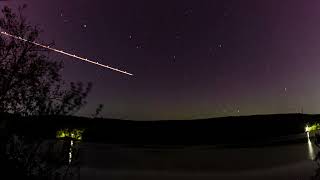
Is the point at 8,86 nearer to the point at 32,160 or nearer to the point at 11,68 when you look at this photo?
the point at 11,68

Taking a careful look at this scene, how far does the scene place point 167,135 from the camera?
463 ft

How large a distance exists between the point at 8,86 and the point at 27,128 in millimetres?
1470

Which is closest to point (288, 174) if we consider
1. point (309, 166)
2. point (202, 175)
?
point (309, 166)

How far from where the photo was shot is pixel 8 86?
37.4 feet

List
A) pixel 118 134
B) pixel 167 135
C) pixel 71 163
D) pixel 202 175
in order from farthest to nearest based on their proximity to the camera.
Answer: pixel 167 135, pixel 118 134, pixel 202 175, pixel 71 163

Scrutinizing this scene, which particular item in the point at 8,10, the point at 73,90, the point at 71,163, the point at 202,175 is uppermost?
the point at 8,10

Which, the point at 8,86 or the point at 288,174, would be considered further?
the point at 288,174

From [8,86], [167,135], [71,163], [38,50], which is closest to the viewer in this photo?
[8,86]

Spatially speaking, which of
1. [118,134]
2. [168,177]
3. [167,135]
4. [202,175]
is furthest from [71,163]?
[167,135]

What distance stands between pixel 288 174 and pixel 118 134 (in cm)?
10063

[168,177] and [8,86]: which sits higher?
[8,86]

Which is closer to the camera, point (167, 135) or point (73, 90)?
point (73, 90)

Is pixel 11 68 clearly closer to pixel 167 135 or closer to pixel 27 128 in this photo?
pixel 27 128

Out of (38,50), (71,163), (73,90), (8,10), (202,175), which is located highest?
(8,10)
